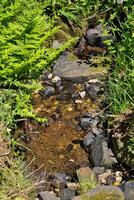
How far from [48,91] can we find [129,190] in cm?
218

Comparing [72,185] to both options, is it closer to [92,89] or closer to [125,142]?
[125,142]

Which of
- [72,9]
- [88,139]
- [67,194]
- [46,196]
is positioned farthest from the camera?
[72,9]

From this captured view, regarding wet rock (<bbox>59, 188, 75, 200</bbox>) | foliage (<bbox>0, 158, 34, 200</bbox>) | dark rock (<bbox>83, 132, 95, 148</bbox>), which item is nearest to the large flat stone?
dark rock (<bbox>83, 132, 95, 148</bbox>)

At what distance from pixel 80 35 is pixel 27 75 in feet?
7.33

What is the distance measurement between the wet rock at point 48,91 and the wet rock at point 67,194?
174cm

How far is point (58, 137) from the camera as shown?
621cm

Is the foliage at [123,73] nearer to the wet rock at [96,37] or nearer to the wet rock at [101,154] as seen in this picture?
the wet rock at [101,154]

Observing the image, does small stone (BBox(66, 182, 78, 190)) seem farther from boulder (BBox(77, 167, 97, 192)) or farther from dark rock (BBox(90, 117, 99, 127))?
dark rock (BBox(90, 117, 99, 127))

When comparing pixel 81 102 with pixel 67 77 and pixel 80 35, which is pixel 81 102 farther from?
pixel 80 35

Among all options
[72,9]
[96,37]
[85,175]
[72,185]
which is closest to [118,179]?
[85,175]

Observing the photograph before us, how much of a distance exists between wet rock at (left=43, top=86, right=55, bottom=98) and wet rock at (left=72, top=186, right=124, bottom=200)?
2.10m

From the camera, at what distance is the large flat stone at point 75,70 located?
22.9ft

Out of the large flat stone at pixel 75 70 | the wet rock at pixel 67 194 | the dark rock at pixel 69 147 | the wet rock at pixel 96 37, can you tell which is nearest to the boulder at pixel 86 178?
the wet rock at pixel 67 194

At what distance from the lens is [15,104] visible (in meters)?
5.70
